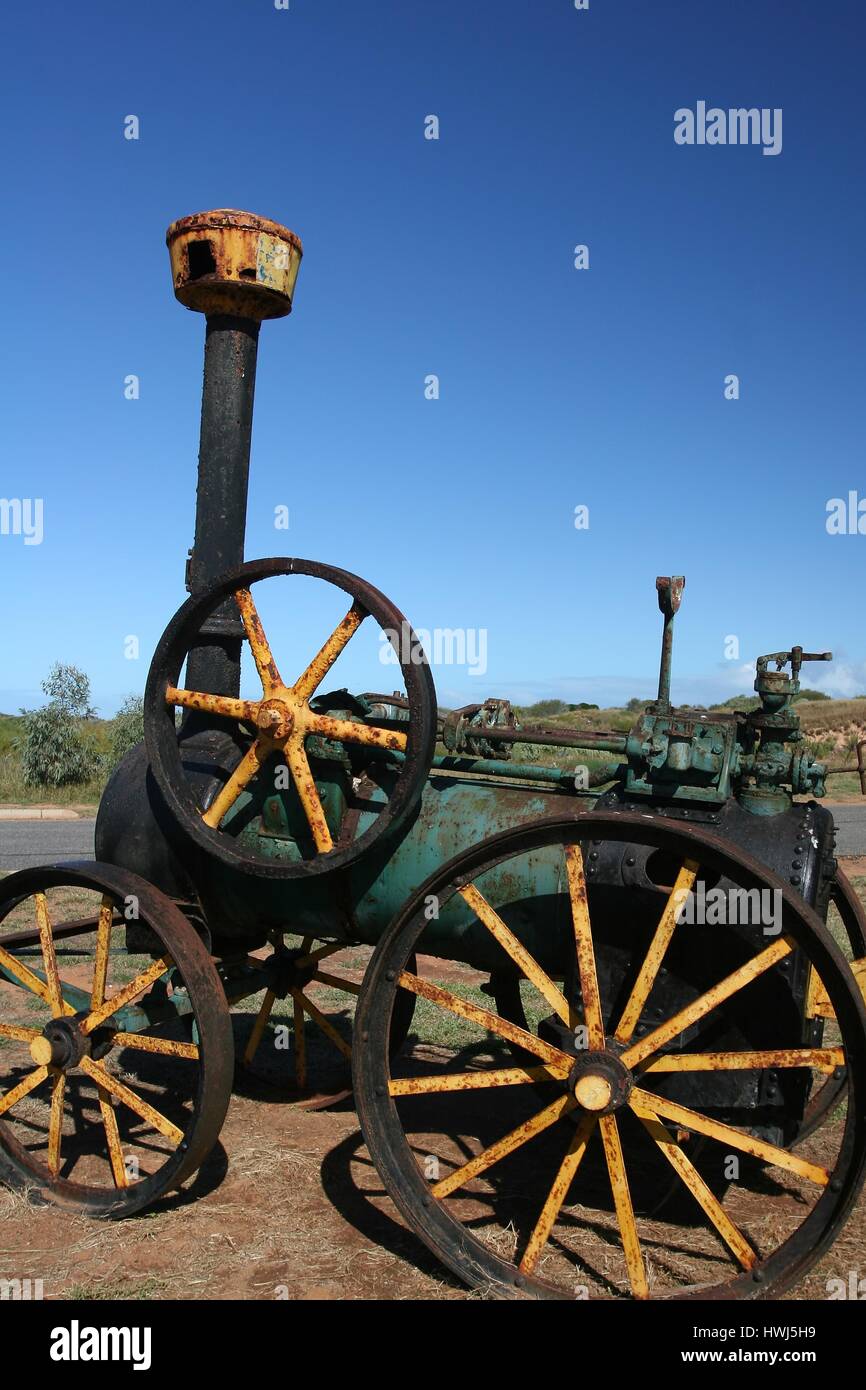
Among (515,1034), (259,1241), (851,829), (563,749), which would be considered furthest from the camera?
(563,749)

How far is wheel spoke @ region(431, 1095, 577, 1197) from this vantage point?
3.53 metres

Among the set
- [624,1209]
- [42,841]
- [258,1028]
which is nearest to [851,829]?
[42,841]

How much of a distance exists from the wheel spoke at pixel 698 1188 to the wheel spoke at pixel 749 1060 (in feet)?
0.52

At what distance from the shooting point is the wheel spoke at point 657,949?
338cm

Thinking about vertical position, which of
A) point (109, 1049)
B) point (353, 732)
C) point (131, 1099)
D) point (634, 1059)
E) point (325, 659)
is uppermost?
point (325, 659)

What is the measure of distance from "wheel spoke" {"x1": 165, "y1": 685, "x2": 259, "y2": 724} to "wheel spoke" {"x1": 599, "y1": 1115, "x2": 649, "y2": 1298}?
6.04 ft

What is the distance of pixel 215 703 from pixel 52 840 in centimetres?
1012

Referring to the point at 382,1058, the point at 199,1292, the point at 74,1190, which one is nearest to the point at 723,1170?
the point at 382,1058

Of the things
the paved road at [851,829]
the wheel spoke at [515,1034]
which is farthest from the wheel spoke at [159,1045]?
the paved road at [851,829]

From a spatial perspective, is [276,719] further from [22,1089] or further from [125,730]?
[125,730]

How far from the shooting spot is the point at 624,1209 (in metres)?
3.40

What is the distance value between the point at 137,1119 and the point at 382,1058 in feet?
6.85

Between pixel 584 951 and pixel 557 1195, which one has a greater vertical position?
pixel 584 951
